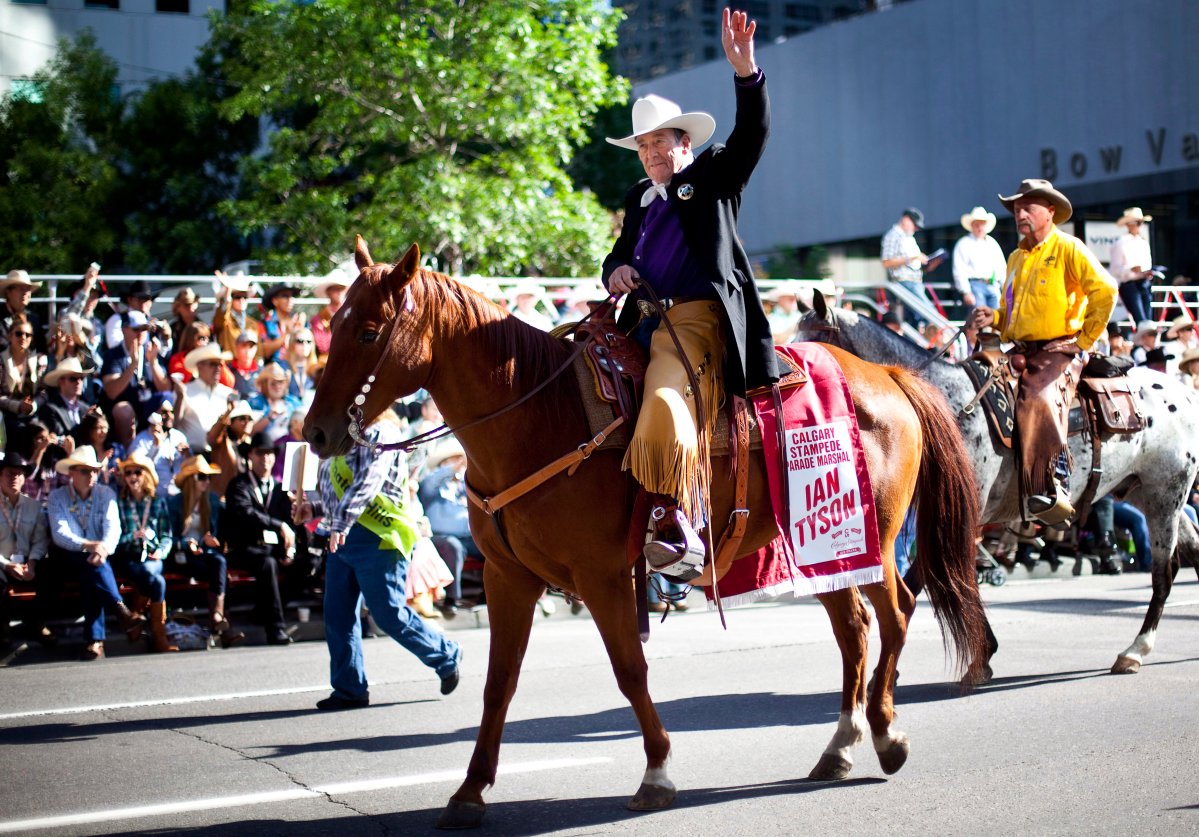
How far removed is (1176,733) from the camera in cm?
Result: 708

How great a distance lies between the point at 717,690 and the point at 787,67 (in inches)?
1276

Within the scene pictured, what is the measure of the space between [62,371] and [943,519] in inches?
360

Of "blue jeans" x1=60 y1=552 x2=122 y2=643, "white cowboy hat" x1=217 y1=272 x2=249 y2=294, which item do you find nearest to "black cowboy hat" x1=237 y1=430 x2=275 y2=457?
"blue jeans" x1=60 y1=552 x2=122 y2=643

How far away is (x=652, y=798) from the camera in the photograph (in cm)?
589

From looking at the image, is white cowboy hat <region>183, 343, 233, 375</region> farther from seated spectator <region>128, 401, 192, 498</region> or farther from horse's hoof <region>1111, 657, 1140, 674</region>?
horse's hoof <region>1111, 657, 1140, 674</region>

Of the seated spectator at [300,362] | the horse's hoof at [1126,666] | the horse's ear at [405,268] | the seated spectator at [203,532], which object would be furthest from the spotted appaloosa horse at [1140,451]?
the seated spectator at [300,362]

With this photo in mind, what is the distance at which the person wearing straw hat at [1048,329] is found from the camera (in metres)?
9.05

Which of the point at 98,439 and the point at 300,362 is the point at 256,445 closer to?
the point at 98,439

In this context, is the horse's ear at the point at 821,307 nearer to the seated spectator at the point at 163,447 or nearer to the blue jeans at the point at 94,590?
the blue jeans at the point at 94,590

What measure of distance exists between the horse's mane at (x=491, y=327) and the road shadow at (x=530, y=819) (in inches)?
73.9

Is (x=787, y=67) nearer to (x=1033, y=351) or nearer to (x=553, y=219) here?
(x=553, y=219)

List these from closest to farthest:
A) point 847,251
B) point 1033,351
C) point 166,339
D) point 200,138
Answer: point 1033,351 < point 166,339 < point 200,138 < point 847,251

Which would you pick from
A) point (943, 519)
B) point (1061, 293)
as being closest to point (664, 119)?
point (943, 519)

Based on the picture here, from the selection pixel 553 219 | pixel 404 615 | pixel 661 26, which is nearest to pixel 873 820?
pixel 404 615
